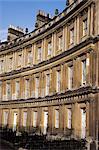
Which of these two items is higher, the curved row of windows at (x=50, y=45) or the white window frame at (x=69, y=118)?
the curved row of windows at (x=50, y=45)

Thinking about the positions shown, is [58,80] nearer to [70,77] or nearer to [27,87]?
[70,77]

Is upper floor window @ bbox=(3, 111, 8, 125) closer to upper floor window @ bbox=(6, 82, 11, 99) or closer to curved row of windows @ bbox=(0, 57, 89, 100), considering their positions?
curved row of windows @ bbox=(0, 57, 89, 100)

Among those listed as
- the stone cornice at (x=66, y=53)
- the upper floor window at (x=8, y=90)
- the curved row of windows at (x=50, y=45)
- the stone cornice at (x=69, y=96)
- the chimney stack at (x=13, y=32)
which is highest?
the chimney stack at (x=13, y=32)

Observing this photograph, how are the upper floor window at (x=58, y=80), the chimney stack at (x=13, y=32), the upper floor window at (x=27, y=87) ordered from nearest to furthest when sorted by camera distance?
the upper floor window at (x=58, y=80), the upper floor window at (x=27, y=87), the chimney stack at (x=13, y=32)

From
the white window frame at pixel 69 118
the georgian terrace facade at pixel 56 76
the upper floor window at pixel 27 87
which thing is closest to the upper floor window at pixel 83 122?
the georgian terrace facade at pixel 56 76

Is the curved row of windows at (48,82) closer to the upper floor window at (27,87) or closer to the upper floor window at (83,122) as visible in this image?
the upper floor window at (27,87)

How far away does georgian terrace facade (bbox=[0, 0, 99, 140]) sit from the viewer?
74.4 feet

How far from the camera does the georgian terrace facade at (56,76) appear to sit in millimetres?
22672

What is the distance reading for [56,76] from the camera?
29.0 meters

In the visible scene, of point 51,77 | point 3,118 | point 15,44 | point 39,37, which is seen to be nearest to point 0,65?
point 15,44

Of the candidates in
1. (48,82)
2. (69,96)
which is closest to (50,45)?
(48,82)

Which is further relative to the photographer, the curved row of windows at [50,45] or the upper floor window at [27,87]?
the upper floor window at [27,87]

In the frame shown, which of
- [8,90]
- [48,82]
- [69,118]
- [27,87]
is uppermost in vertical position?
[48,82]

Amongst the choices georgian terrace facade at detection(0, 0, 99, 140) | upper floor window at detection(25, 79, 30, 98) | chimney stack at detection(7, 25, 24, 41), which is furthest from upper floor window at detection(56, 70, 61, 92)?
chimney stack at detection(7, 25, 24, 41)
